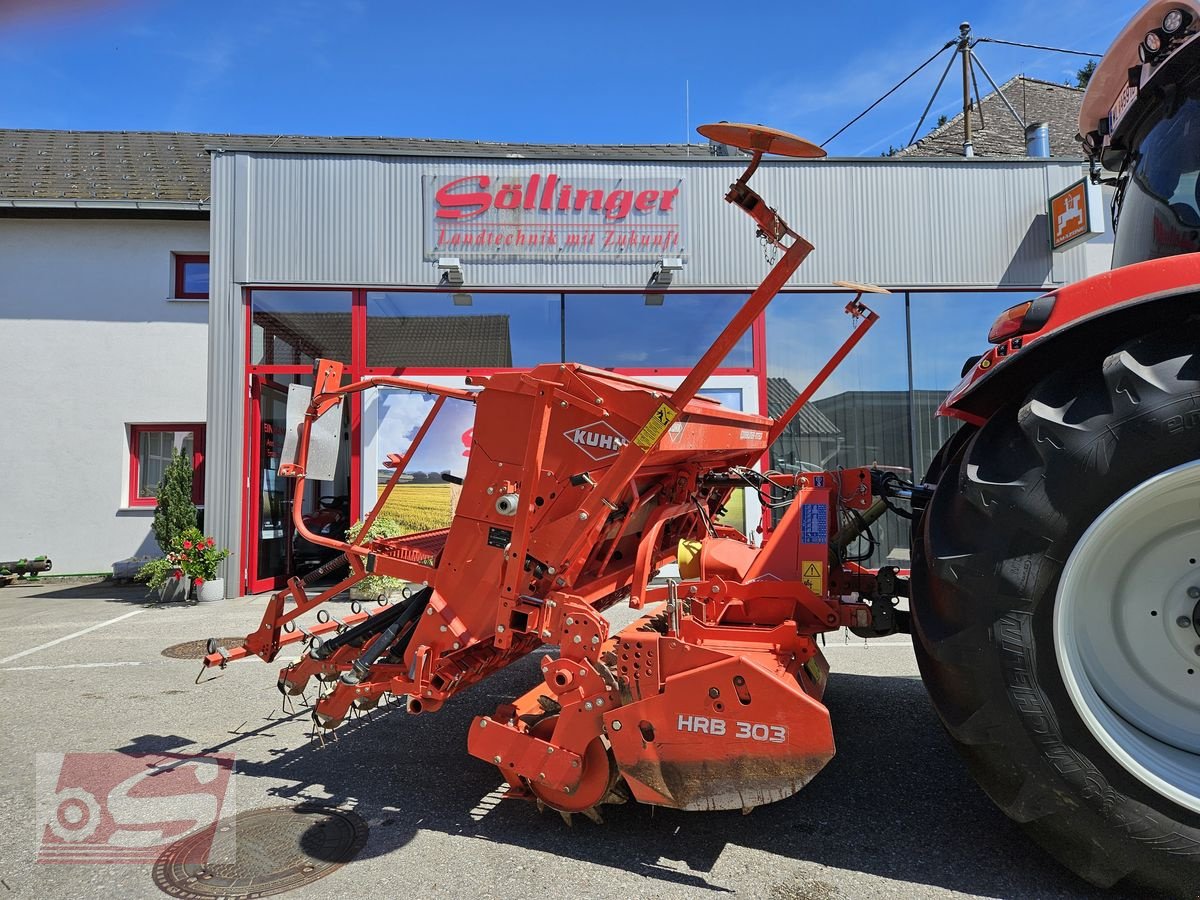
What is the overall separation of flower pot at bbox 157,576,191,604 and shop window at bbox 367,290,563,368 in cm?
351

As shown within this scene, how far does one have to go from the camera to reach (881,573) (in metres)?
3.56

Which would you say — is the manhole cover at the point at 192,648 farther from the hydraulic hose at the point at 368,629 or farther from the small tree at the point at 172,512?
the small tree at the point at 172,512

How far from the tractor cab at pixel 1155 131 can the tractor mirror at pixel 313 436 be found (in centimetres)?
369

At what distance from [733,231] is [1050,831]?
8428 mm

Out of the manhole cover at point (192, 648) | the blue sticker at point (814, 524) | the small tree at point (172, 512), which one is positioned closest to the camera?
the blue sticker at point (814, 524)

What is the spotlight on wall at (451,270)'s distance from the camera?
927 centimetres

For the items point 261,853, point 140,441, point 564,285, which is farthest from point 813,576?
point 140,441

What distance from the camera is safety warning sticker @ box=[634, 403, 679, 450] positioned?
9.57 ft

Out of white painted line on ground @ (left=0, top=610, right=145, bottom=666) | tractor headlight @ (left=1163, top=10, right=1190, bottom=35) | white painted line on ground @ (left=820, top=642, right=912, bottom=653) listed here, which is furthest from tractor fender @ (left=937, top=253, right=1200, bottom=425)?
white painted line on ground @ (left=0, top=610, right=145, bottom=666)

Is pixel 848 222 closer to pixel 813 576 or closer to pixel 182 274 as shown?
pixel 813 576

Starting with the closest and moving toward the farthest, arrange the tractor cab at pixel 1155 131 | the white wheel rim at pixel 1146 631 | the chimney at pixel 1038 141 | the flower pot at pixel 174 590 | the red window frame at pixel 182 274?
the white wheel rim at pixel 1146 631 → the tractor cab at pixel 1155 131 → the flower pot at pixel 174 590 → the chimney at pixel 1038 141 → the red window frame at pixel 182 274

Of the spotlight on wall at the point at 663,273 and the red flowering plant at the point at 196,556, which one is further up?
the spotlight on wall at the point at 663,273

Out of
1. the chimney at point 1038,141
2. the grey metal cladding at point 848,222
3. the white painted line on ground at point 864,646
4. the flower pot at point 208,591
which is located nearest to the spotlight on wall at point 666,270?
the grey metal cladding at point 848,222

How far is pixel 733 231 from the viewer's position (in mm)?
9672
